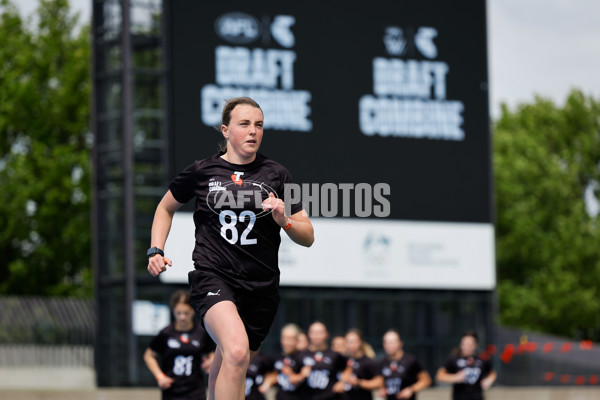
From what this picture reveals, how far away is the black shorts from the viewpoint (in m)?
7.53

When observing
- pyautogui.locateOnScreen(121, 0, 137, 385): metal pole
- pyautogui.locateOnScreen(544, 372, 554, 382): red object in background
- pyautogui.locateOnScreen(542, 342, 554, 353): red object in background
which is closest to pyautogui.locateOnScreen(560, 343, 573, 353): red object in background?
pyautogui.locateOnScreen(542, 342, 554, 353): red object in background

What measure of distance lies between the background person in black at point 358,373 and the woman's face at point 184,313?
4899mm

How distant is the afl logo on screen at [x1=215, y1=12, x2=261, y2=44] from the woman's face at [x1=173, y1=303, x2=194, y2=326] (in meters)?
16.7

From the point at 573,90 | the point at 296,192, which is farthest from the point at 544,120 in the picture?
the point at 296,192

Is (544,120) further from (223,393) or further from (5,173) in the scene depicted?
(223,393)

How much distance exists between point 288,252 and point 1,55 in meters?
24.4

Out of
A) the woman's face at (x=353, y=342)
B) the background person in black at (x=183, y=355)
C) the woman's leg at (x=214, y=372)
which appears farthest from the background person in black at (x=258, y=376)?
the woman's leg at (x=214, y=372)

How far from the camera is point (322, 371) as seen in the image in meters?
16.8

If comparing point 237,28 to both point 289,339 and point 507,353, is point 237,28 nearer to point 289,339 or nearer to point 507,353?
point 289,339

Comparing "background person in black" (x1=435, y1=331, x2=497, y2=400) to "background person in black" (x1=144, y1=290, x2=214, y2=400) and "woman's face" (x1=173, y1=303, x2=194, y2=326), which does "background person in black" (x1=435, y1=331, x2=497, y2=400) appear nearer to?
"background person in black" (x1=144, y1=290, x2=214, y2=400)

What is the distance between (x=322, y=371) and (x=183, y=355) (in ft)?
15.3

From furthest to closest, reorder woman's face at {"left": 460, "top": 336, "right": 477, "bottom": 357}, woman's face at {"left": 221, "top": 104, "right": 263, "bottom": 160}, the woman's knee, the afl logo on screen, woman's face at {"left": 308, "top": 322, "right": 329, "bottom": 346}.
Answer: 1. the afl logo on screen
2. woman's face at {"left": 460, "top": 336, "right": 477, "bottom": 357}
3. woman's face at {"left": 308, "top": 322, "right": 329, "bottom": 346}
4. woman's face at {"left": 221, "top": 104, "right": 263, "bottom": 160}
5. the woman's knee

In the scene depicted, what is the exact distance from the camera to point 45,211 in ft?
157

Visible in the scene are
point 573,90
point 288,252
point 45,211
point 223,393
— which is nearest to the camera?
point 223,393
